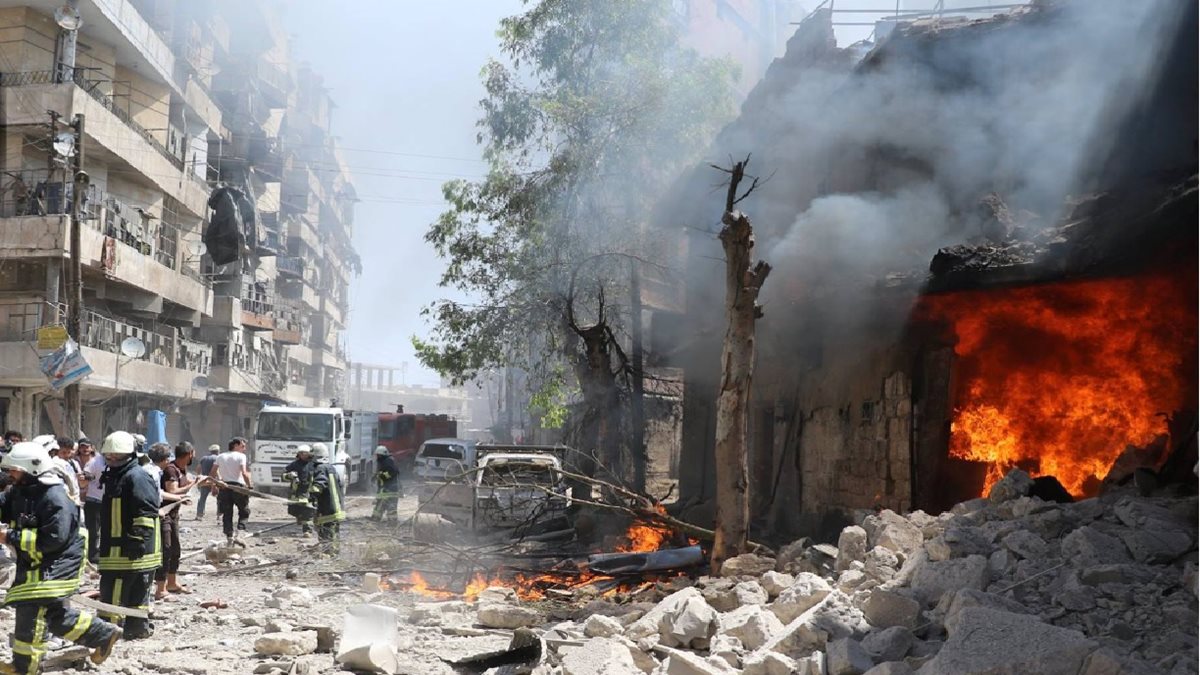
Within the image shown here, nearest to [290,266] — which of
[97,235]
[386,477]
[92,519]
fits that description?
[97,235]

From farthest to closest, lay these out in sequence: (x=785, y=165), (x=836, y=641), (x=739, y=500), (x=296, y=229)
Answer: (x=296, y=229) → (x=785, y=165) → (x=739, y=500) → (x=836, y=641)

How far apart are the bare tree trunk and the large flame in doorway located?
9.85ft

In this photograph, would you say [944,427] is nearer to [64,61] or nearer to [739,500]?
[739,500]

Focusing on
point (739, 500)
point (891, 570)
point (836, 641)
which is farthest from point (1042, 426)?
point (836, 641)

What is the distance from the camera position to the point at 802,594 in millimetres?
7762

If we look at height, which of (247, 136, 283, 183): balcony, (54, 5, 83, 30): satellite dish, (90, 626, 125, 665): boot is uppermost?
(247, 136, 283, 183): balcony

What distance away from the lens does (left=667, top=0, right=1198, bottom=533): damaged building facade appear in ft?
35.3

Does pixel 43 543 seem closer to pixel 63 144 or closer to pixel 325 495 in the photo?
pixel 325 495

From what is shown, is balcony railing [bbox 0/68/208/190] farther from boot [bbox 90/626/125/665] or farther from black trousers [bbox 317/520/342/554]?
boot [bbox 90/626/125/665]

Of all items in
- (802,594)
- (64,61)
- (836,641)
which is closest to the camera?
(836,641)

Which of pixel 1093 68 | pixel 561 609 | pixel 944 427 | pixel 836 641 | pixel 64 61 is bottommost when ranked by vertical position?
pixel 561 609

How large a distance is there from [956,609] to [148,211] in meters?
29.3

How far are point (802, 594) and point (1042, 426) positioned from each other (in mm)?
6002

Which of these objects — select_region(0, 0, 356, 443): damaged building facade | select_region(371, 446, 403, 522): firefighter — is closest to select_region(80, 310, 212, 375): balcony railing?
select_region(0, 0, 356, 443): damaged building facade
